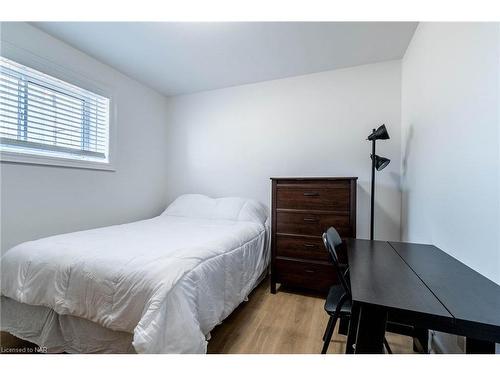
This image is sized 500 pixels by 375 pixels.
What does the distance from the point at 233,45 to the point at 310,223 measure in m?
1.78

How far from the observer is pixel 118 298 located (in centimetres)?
107

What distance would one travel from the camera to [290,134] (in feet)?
8.57

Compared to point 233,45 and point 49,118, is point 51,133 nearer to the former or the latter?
point 49,118

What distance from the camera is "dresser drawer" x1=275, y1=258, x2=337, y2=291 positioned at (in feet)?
6.61

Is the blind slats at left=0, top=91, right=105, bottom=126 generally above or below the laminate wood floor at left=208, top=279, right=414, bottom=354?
above

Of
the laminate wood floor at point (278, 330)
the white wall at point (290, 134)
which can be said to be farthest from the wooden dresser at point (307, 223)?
the white wall at point (290, 134)

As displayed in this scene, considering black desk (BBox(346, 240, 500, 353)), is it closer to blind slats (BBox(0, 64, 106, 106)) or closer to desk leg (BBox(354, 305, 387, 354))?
desk leg (BBox(354, 305, 387, 354))

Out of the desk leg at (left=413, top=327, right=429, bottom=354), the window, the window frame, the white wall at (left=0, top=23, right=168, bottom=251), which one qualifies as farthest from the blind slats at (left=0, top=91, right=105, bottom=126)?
the desk leg at (left=413, top=327, right=429, bottom=354)

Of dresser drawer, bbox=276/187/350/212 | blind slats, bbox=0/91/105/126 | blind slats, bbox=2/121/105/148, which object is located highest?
blind slats, bbox=0/91/105/126

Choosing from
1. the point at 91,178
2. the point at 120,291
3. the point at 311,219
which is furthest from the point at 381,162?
the point at 91,178

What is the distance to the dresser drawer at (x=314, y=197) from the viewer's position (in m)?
1.97

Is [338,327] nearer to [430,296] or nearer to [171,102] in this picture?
[430,296]
